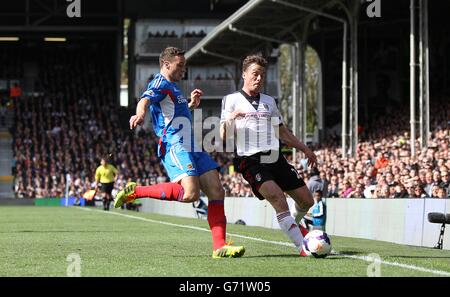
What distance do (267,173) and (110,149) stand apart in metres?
46.1

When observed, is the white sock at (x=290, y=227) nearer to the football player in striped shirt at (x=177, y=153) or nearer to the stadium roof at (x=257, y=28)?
the football player in striped shirt at (x=177, y=153)

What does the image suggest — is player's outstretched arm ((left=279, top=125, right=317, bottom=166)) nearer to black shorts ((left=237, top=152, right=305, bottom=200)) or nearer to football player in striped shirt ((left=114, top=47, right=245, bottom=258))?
black shorts ((left=237, top=152, right=305, bottom=200))

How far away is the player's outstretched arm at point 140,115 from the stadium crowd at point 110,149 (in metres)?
10.1

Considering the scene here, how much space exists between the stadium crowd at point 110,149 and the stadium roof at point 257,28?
468 centimetres

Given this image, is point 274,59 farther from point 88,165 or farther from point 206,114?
point 88,165

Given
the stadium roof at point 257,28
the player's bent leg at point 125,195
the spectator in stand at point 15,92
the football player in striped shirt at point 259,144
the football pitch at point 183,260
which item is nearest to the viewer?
the football pitch at point 183,260

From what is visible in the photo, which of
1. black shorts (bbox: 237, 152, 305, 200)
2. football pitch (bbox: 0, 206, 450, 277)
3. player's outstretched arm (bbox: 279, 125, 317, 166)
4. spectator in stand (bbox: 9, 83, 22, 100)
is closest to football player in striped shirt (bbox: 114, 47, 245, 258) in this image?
black shorts (bbox: 237, 152, 305, 200)

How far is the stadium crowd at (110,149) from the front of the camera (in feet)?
79.7

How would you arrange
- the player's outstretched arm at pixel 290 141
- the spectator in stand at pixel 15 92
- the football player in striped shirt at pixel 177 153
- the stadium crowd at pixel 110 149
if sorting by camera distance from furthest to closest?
1. the spectator in stand at pixel 15 92
2. the stadium crowd at pixel 110 149
3. the player's outstretched arm at pixel 290 141
4. the football player in striped shirt at pixel 177 153

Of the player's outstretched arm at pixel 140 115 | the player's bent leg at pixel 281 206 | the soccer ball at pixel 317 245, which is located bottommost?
the soccer ball at pixel 317 245

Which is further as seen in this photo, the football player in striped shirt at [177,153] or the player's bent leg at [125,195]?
the player's bent leg at [125,195]

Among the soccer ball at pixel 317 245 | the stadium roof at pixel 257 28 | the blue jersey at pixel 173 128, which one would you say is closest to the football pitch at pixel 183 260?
the soccer ball at pixel 317 245

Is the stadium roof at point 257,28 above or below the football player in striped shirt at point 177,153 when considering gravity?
above
